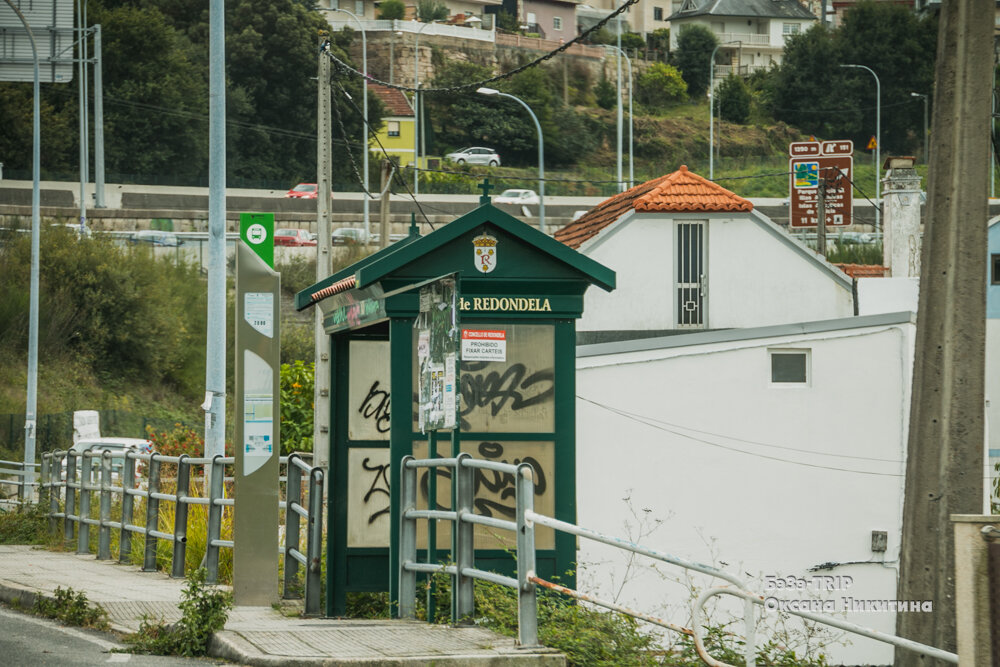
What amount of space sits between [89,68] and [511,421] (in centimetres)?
7166

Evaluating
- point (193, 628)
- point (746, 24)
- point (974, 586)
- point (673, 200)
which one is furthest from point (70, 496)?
point (746, 24)

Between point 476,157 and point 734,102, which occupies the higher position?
point 734,102

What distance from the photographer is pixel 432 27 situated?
116m

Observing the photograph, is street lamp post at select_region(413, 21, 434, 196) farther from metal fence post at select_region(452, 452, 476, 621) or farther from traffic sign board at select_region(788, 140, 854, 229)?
metal fence post at select_region(452, 452, 476, 621)

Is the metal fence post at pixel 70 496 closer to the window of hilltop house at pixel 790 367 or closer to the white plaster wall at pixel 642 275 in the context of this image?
the window of hilltop house at pixel 790 367

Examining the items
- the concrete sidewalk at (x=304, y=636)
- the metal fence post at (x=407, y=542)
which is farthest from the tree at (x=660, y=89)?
the metal fence post at (x=407, y=542)

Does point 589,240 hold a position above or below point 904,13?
below

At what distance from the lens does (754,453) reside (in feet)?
70.1

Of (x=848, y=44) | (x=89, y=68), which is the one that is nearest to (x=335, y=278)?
(x=89, y=68)

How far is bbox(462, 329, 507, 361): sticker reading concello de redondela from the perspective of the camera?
8852mm

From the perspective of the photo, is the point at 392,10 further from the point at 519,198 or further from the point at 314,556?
the point at 314,556

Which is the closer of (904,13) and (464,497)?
(464,497)

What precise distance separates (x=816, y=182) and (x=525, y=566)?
1483 inches

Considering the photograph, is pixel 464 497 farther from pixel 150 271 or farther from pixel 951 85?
pixel 150 271
